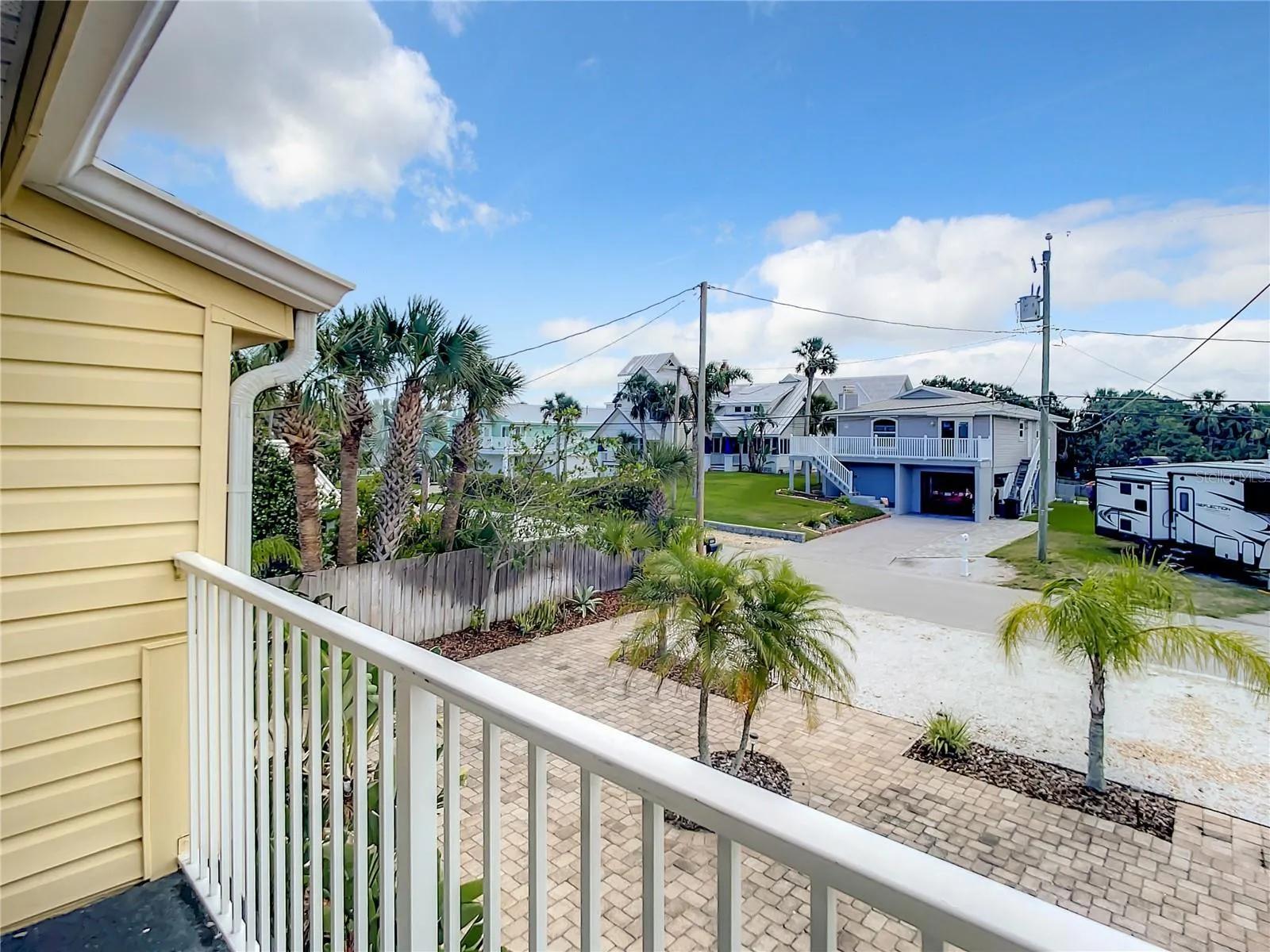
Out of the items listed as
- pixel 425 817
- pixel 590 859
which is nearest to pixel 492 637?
pixel 425 817

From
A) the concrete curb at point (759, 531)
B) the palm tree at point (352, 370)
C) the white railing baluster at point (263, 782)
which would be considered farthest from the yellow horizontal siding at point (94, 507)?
the concrete curb at point (759, 531)

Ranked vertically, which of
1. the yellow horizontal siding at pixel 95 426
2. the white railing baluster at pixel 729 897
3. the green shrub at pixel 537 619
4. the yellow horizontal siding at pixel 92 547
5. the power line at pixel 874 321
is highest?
the power line at pixel 874 321

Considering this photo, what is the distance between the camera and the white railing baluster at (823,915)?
1.38ft

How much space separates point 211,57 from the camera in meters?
3.11

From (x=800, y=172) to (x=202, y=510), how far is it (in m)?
12.1

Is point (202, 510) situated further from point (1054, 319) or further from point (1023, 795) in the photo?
point (1054, 319)

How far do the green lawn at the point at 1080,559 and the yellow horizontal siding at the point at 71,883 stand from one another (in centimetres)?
589

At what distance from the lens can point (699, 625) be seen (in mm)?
3617

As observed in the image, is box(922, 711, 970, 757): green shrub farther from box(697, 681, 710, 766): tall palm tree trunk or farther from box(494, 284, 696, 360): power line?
box(494, 284, 696, 360): power line

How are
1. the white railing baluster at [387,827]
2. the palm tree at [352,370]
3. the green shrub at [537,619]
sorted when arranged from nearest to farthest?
the white railing baluster at [387,827]
the palm tree at [352,370]
the green shrub at [537,619]

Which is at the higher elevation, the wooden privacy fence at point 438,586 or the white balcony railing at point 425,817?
the white balcony railing at point 425,817

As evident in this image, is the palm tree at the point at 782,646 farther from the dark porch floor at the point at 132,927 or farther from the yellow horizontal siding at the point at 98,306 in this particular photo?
the yellow horizontal siding at the point at 98,306

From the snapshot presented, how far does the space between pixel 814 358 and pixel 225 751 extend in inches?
960

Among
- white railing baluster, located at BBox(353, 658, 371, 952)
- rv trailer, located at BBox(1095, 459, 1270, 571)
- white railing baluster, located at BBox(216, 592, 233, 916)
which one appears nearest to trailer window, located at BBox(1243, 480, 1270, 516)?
rv trailer, located at BBox(1095, 459, 1270, 571)
